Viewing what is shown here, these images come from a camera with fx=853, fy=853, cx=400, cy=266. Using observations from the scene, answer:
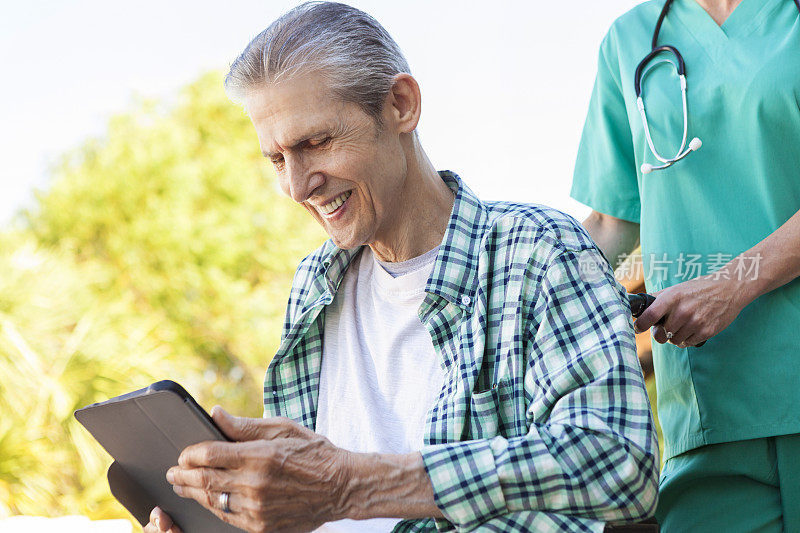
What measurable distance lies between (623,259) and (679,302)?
423 mm

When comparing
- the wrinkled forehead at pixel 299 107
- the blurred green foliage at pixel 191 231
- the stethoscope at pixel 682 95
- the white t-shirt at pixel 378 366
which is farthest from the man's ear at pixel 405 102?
the blurred green foliage at pixel 191 231

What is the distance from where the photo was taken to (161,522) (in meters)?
1.33

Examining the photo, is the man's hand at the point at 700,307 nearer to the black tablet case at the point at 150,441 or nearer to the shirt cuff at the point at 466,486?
the shirt cuff at the point at 466,486

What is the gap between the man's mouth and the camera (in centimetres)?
139

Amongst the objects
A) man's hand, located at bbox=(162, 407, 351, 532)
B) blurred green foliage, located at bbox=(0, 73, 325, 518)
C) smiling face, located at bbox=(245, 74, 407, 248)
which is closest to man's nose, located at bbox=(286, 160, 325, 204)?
smiling face, located at bbox=(245, 74, 407, 248)

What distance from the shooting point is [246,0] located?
Result: 1764cm

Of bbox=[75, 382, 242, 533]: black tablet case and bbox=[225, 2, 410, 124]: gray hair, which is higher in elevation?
bbox=[225, 2, 410, 124]: gray hair

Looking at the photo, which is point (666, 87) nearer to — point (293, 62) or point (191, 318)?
point (293, 62)

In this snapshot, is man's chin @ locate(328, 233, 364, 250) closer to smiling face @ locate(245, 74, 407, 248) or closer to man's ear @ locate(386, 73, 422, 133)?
smiling face @ locate(245, 74, 407, 248)

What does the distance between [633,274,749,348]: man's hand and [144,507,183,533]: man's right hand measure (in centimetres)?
79

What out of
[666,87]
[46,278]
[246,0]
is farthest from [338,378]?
[246,0]

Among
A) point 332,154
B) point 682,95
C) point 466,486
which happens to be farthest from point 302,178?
point 682,95

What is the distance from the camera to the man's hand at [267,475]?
104cm

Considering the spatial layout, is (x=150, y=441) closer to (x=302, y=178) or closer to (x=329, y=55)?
(x=302, y=178)
